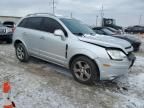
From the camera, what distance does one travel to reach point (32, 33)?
6.05 meters

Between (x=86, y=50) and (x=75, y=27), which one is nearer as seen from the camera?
(x=86, y=50)

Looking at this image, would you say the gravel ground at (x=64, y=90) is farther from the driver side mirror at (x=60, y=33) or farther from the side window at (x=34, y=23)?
the side window at (x=34, y=23)

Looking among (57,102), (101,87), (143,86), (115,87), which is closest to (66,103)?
(57,102)

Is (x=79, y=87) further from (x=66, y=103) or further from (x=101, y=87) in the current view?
(x=66, y=103)

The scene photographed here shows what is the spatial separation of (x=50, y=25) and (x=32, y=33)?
Answer: 0.80 metres

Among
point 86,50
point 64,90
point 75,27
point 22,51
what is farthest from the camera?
point 22,51

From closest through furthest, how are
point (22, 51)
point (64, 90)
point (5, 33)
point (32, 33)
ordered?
point (64, 90), point (32, 33), point (22, 51), point (5, 33)

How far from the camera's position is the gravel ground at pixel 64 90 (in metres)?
3.80

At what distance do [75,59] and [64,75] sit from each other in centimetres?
89

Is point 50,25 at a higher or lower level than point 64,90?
higher

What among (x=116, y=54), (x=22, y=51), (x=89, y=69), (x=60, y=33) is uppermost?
(x=60, y=33)

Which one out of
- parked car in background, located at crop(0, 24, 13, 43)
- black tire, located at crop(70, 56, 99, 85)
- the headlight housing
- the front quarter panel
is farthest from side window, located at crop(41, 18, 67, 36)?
parked car in background, located at crop(0, 24, 13, 43)

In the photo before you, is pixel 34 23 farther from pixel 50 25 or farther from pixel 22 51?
pixel 22 51

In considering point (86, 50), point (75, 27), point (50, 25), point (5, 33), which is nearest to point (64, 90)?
point (86, 50)
